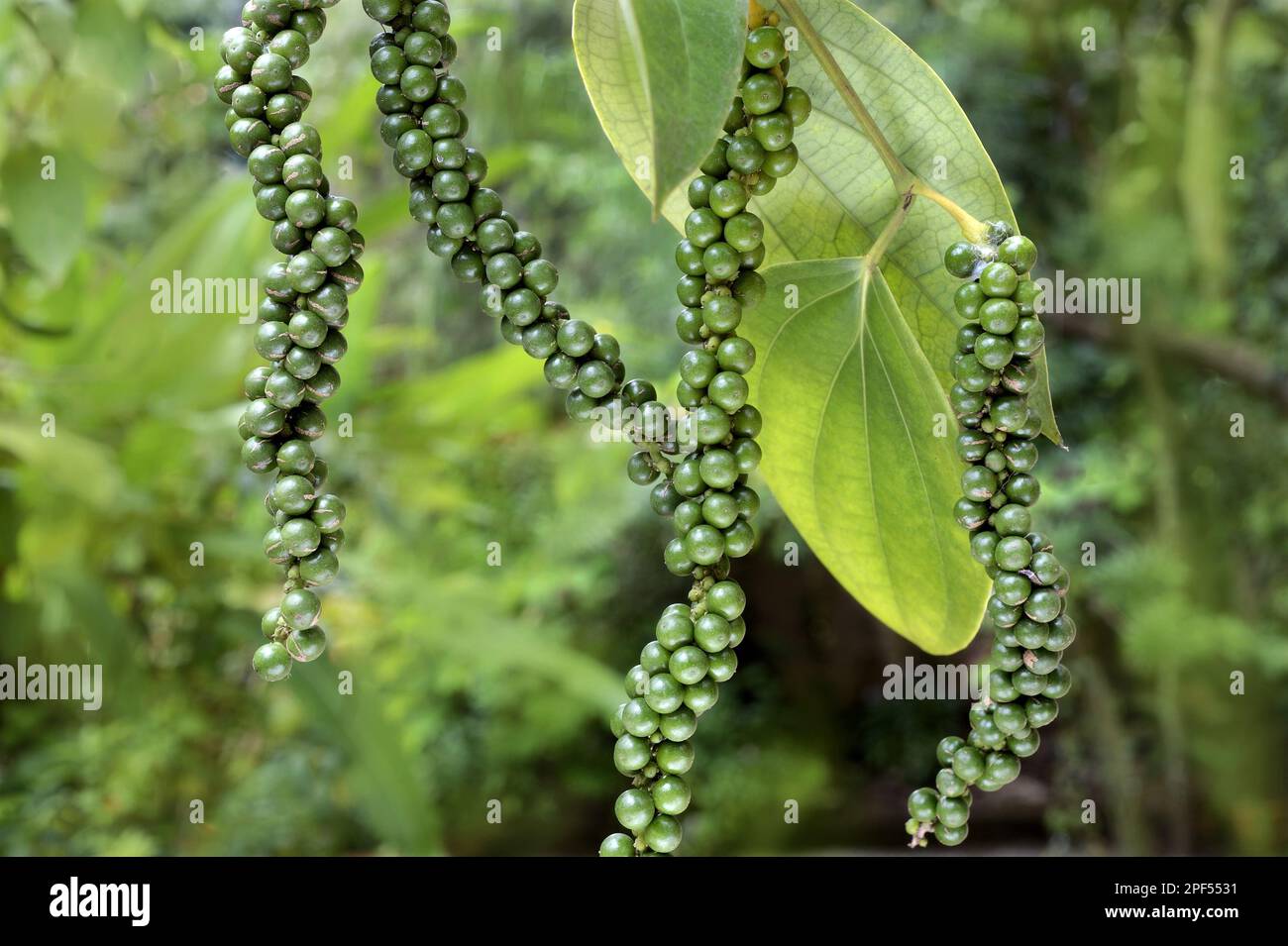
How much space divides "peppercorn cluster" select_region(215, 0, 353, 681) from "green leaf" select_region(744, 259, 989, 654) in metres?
0.10

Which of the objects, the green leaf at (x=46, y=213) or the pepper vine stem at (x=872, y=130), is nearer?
the pepper vine stem at (x=872, y=130)

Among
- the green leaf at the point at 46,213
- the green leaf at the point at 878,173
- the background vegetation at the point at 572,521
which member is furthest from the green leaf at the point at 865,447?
the background vegetation at the point at 572,521

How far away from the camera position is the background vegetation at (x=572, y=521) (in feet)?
3.50

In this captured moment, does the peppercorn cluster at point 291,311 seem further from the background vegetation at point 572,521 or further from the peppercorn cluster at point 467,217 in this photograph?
the background vegetation at point 572,521

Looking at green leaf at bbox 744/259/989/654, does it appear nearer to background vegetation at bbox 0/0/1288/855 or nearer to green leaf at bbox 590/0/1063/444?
green leaf at bbox 590/0/1063/444

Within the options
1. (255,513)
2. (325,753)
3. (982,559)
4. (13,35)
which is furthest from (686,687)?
(325,753)

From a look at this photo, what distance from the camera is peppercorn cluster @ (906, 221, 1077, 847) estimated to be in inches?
8.0

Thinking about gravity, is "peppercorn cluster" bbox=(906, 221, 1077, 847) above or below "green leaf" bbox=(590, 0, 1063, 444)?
below

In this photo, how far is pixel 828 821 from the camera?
1.60m

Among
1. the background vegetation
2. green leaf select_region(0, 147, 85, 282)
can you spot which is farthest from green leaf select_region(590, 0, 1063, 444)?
the background vegetation

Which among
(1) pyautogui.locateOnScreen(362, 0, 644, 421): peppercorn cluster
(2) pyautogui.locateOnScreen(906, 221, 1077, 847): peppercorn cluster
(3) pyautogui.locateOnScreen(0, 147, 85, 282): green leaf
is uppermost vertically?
(3) pyautogui.locateOnScreen(0, 147, 85, 282): green leaf

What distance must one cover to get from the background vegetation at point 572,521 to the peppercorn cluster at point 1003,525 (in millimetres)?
862

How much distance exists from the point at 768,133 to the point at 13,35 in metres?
0.86
